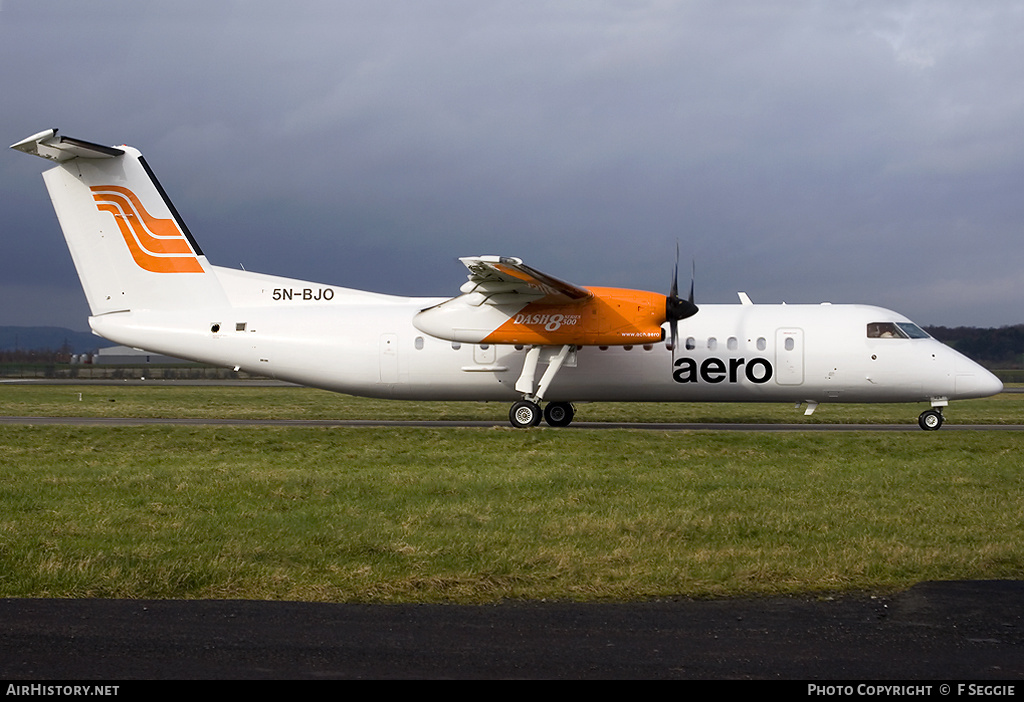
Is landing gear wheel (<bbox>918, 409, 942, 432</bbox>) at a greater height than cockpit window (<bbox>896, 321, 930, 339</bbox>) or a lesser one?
lesser

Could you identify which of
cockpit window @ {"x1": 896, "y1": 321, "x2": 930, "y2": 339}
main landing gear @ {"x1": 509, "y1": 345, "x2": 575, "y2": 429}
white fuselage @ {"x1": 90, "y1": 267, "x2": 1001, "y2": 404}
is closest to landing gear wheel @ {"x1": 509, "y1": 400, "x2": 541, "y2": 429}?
main landing gear @ {"x1": 509, "y1": 345, "x2": 575, "y2": 429}

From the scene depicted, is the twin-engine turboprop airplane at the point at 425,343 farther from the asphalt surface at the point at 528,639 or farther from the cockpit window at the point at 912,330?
the asphalt surface at the point at 528,639

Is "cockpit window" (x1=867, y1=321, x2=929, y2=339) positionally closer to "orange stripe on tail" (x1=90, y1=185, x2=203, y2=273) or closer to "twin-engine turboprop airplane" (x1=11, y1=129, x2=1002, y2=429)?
"twin-engine turboprop airplane" (x1=11, y1=129, x2=1002, y2=429)

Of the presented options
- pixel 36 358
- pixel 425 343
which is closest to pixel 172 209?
pixel 425 343

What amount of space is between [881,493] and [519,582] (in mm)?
7904

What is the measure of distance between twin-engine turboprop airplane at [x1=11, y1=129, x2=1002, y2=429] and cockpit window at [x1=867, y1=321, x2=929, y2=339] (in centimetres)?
3

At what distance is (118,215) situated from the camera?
2555 cm

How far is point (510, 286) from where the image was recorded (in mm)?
23516

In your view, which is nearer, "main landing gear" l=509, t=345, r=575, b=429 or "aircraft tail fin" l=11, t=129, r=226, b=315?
"main landing gear" l=509, t=345, r=575, b=429

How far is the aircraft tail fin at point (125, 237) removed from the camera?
996 inches

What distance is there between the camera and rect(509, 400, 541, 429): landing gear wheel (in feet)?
82.4

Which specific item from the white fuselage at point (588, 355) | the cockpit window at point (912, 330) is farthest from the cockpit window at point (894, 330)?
the white fuselage at point (588, 355)

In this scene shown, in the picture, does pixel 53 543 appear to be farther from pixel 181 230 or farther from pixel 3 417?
pixel 3 417
